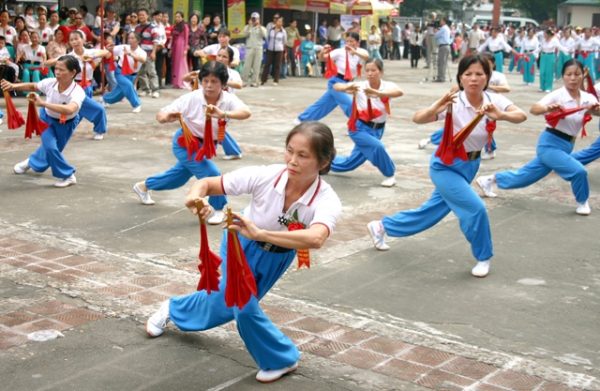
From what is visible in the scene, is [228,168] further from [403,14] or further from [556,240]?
[403,14]

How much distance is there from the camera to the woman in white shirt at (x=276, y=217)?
4.02 meters

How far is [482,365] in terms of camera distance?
15.5 feet

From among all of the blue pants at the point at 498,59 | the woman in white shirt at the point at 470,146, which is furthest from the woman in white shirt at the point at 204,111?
the blue pants at the point at 498,59

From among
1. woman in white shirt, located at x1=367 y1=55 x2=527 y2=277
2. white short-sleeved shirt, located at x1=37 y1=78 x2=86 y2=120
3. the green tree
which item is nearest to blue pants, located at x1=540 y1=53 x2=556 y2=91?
white short-sleeved shirt, located at x1=37 y1=78 x2=86 y2=120

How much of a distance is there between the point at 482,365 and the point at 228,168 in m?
5.92

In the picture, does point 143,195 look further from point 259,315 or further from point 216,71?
point 259,315

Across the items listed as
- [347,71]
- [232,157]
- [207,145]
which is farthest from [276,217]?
[347,71]

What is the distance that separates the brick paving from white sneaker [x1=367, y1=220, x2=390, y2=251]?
1657 mm

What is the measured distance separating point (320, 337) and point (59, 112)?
4774 millimetres

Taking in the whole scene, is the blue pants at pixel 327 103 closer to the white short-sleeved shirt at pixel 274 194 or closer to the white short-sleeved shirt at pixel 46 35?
the white short-sleeved shirt at pixel 46 35

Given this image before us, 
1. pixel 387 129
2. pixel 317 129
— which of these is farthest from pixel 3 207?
pixel 387 129

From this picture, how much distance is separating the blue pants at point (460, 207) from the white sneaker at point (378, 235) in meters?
0.23

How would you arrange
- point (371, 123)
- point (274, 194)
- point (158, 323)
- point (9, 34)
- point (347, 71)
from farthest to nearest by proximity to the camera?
point (9, 34)
point (347, 71)
point (371, 123)
point (158, 323)
point (274, 194)

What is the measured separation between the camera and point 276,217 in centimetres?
427
